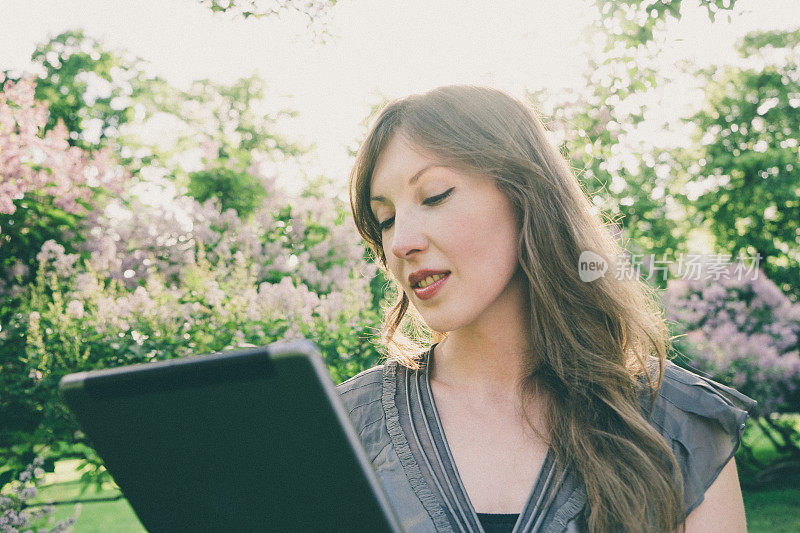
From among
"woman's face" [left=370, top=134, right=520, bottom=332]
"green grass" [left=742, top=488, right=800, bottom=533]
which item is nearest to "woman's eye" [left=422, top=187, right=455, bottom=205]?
"woman's face" [left=370, top=134, right=520, bottom=332]

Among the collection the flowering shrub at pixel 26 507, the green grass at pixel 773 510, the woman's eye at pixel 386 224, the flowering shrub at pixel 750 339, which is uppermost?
the woman's eye at pixel 386 224

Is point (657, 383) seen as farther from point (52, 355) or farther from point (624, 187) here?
point (624, 187)

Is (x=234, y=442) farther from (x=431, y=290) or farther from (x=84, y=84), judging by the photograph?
(x=84, y=84)

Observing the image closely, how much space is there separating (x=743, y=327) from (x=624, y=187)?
2.63 m

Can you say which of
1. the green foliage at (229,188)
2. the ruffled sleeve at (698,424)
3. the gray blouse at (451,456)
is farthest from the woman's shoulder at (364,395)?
the green foliage at (229,188)

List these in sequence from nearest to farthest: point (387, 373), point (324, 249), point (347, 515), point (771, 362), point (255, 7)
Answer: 1. point (347, 515)
2. point (387, 373)
3. point (255, 7)
4. point (324, 249)
5. point (771, 362)

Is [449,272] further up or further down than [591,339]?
further up

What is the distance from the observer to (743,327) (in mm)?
5848

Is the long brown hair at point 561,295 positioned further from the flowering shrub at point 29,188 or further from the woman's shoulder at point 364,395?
the flowering shrub at point 29,188

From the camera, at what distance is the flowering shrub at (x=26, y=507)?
2.61 m

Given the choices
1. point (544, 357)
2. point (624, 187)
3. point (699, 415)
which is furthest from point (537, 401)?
point (624, 187)

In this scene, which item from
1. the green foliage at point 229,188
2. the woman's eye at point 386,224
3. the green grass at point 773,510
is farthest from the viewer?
the green grass at point 773,510

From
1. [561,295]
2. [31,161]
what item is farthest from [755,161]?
[31,161]

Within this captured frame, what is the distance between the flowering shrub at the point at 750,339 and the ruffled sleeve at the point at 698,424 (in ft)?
12.6
